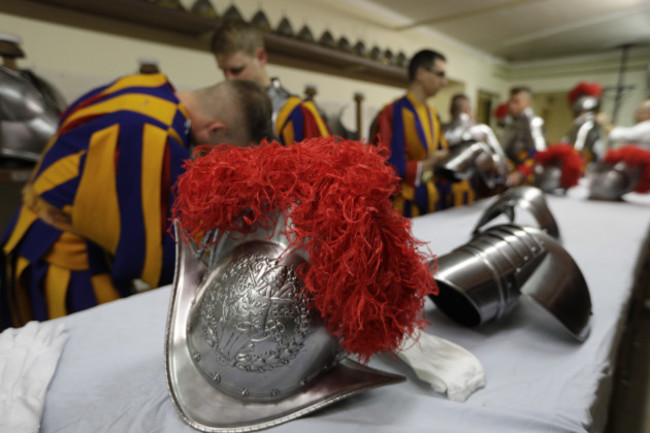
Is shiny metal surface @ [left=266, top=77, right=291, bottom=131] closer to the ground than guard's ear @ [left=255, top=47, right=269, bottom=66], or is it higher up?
closer to the ground

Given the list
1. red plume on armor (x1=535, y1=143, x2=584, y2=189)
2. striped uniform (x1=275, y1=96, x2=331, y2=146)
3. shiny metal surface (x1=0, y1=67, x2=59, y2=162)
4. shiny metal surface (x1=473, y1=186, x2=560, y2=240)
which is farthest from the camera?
red plume on armor (x1=535, y1=143, x2=584, y2=189)

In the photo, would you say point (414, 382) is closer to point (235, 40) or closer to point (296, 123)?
point (296, 123)

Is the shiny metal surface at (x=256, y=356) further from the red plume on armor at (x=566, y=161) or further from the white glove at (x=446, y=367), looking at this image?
the red plume on armor at (x=566, y=161)

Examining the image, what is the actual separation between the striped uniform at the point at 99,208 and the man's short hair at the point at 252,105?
0.16 meters

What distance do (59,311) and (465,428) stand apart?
100cm

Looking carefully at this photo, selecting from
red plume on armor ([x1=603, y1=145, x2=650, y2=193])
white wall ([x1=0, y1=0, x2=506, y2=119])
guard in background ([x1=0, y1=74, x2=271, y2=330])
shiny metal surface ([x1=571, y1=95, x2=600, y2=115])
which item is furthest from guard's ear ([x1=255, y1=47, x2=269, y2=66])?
shiny metal surface ([x1=571, y1=95, x2=600, y2=115])

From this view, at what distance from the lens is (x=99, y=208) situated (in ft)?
2.78

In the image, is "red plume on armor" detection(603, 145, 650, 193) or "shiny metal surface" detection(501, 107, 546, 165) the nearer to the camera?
"red plume on armor" detection(603, 145, 650, 193)

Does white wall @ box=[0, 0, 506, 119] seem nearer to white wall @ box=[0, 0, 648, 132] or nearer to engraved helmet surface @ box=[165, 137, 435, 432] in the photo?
white wall @ box=[0, 0, 648, 132]

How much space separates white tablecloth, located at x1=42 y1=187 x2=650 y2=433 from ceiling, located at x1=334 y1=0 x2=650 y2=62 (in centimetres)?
376

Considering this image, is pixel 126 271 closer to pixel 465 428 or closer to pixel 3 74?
pixel 465 428

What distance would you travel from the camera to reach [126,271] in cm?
88

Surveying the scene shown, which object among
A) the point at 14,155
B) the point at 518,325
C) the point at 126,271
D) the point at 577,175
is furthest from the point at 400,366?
the point at 577,175

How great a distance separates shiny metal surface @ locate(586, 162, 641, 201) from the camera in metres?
2.03
